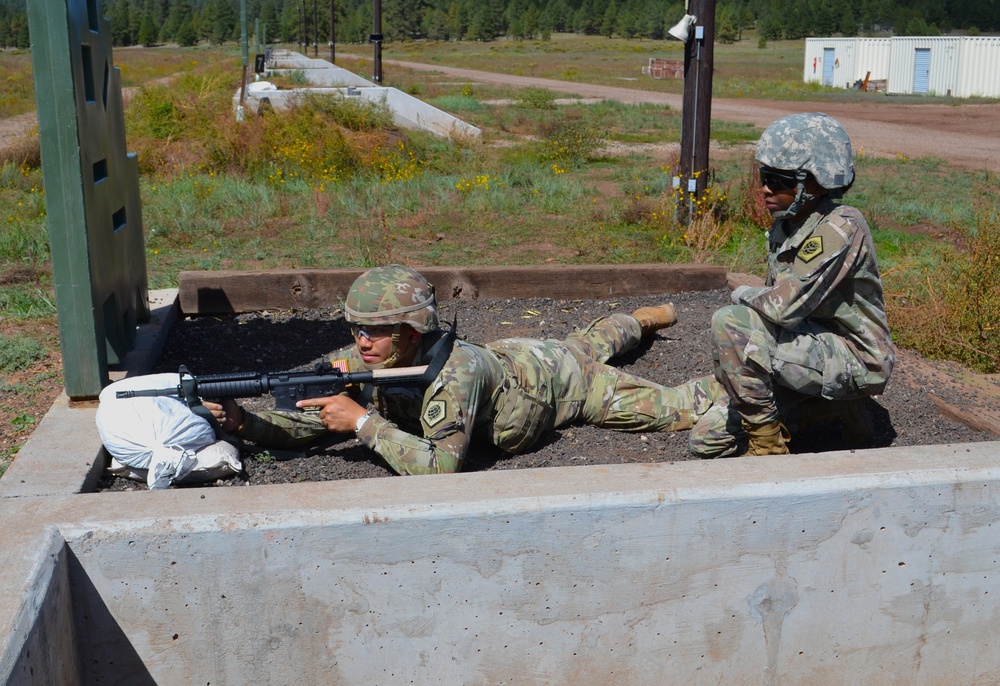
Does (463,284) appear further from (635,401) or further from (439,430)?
(439,430)

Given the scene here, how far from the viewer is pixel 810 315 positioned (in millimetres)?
3596

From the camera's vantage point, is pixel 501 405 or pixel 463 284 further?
pixel 463 284

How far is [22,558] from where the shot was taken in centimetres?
245

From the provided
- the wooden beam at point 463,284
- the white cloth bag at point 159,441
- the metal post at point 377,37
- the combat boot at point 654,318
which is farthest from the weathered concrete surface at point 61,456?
the metal post at point 377,37

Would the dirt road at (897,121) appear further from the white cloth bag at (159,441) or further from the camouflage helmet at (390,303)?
the white cloth bag at (159,441)

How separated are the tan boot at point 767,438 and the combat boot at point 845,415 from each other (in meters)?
0.25

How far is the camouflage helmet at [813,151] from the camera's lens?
134 inches

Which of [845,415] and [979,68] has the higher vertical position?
[979,68]

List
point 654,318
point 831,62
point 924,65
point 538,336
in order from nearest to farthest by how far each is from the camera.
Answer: point 654,318, point 538,336, point 924,65, point 831,62

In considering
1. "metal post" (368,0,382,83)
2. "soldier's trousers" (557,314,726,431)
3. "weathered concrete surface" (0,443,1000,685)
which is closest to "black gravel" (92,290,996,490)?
"soldier's trousers" (557,314,726,431)

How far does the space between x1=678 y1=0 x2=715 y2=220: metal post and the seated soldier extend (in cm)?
466

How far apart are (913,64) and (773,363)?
126 ft

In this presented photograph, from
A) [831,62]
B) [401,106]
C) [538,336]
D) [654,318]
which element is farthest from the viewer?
[831,62]

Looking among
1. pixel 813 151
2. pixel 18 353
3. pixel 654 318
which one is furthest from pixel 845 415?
pixel 18 353
